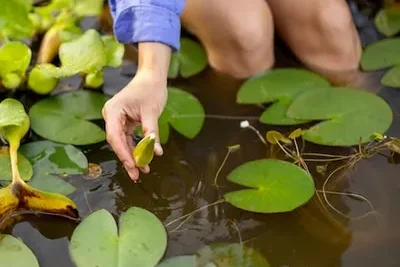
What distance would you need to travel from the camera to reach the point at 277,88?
1.30 metres

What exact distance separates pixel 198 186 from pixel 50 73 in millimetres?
329

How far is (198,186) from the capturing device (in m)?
1.14

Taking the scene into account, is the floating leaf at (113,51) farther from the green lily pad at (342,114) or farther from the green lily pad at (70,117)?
the green lily pad at (342,114)

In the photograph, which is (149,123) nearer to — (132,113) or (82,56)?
(132,113)

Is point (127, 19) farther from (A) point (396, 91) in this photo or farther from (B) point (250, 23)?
(A) point (396, 91)

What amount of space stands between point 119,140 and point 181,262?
186mm

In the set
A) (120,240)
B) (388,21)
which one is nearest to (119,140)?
(120,240)

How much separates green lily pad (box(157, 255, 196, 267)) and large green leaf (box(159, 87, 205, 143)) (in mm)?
252

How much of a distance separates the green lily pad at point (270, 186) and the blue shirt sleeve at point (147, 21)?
8.7 inches

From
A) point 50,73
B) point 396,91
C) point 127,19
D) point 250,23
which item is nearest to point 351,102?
point 396,91

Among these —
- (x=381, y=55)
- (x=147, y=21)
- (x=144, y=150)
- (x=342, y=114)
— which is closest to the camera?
(x=144, y=150)

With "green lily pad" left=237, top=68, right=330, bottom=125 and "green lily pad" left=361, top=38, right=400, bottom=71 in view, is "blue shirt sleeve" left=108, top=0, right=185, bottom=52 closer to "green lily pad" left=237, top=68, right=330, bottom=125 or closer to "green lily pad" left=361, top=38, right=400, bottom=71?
"green lily pad" left=237, top=68, right=330, bottom=125

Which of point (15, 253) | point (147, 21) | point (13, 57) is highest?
point (147, 21)

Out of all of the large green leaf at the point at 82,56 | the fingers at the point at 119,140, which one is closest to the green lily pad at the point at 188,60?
the large green leaf at the point at 82,56
